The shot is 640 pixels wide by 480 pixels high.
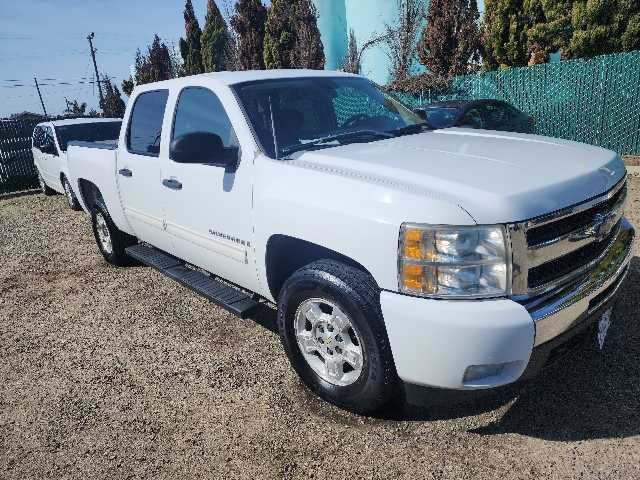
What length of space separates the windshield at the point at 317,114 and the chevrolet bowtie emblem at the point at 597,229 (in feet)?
4.81

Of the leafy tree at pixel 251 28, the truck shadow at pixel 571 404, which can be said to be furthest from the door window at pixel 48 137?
the leafy tree at pixel 251 28

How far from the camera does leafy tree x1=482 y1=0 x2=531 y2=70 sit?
48.4 ft

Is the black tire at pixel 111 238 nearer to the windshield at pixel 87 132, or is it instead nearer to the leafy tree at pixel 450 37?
the windshield at pixel 87 132

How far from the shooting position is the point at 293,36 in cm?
2309

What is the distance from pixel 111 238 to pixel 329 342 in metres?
3.76

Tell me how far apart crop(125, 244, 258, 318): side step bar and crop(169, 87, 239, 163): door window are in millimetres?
964

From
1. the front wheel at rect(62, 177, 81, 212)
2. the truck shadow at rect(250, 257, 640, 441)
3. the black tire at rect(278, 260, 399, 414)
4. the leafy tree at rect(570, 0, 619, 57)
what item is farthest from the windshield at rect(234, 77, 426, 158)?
the leafy tree at rect(570, 0, 619, 57)

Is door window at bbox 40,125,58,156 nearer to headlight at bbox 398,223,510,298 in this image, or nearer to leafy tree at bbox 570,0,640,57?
headlight at bbox 398,223,510,298

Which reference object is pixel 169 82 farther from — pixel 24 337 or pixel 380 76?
pixel 380 76

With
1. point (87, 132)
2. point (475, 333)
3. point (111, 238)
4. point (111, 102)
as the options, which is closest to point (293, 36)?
point (87, 132)

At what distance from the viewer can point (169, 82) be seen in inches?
158

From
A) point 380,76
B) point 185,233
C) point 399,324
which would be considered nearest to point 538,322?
point 399,324

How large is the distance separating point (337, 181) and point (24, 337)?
342 cm

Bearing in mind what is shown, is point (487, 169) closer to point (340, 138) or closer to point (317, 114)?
point (340, 138)
